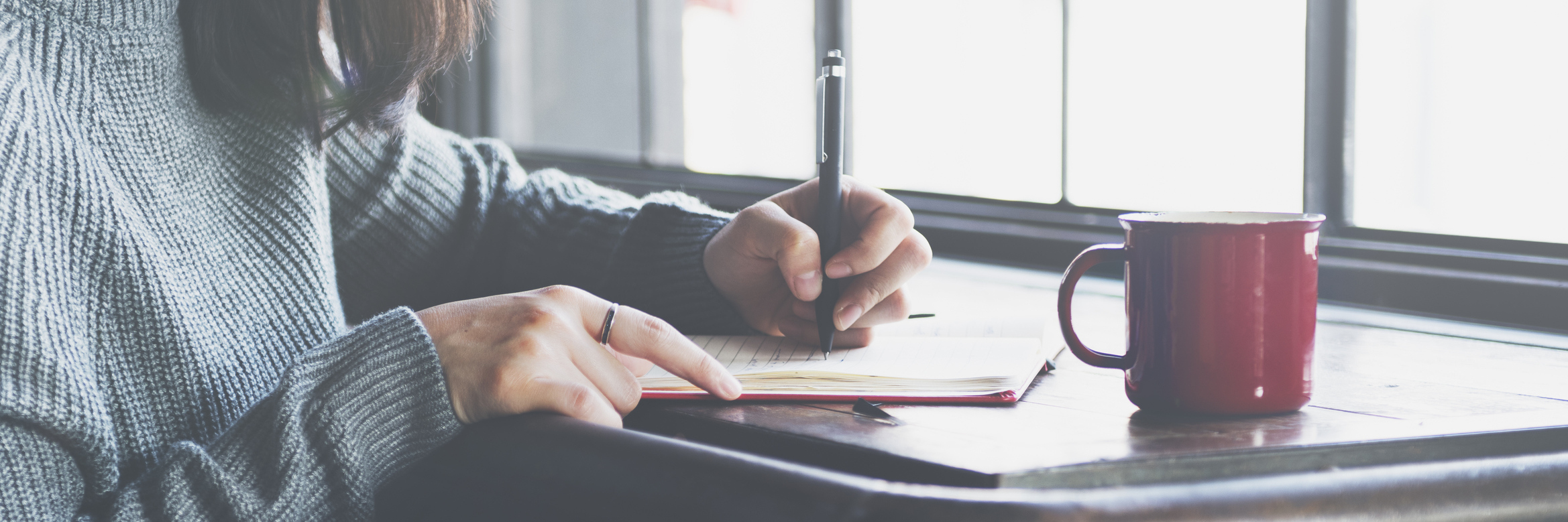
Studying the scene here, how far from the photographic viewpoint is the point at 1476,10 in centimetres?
118

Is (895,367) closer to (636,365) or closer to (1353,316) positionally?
(636,365)

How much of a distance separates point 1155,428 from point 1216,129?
1.04 meters

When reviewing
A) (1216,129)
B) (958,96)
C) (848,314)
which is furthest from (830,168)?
(958,96)

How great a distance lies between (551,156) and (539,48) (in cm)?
38

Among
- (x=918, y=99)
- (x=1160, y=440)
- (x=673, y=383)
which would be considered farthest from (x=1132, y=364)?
(x=918, y=99)

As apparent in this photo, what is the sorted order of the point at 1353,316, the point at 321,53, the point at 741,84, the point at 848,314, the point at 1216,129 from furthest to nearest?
the point at 741,84, the point at 1216,129, the point at 1353,316, the point at 321,53, the point at 848,314

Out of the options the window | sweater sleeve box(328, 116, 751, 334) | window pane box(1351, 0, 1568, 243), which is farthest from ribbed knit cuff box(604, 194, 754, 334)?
window pane box(1351, 0, 1568, 243)

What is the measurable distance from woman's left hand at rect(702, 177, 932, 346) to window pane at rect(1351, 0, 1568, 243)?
68 centimetres

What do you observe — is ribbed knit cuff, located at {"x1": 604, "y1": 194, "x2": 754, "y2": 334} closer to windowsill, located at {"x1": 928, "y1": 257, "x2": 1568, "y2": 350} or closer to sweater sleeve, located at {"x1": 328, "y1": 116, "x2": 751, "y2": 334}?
sweater sleeve, located at {"x1": 328, "y1": 116, "x2": 751, "y2": 334}

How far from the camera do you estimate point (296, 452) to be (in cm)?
65

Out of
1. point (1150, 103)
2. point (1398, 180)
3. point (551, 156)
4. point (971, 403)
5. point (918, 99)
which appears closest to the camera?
point (971, 403)

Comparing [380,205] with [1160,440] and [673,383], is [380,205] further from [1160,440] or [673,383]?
[1160,440]

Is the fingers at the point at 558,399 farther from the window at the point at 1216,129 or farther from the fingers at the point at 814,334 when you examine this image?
the window at the point at 1216,129

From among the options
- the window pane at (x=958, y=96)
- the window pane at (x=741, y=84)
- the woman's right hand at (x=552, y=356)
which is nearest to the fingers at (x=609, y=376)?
the woman's right hand at (x=552, y=356)
